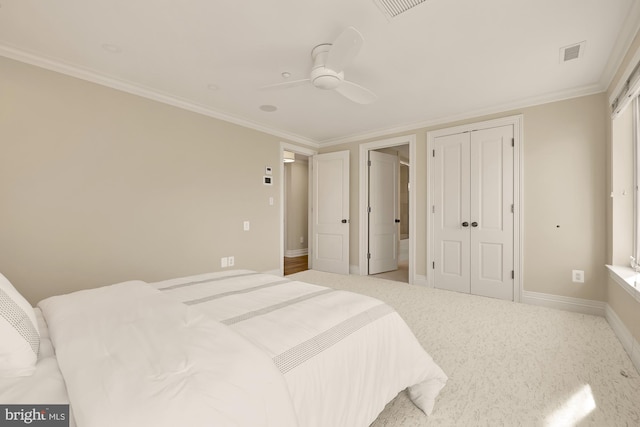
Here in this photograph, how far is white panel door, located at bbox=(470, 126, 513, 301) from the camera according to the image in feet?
11.7

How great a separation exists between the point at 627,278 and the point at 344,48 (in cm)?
297

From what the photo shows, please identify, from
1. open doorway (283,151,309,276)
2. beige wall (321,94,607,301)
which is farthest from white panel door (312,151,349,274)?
beige wall (321,94,607,301)

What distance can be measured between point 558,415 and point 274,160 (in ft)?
13.9

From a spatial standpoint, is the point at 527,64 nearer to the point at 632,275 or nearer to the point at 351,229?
the point at 632,275

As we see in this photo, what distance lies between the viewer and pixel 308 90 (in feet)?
10.5

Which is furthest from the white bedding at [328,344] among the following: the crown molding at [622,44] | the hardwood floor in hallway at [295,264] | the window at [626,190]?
the hardwood floor in hallway at [295,264]

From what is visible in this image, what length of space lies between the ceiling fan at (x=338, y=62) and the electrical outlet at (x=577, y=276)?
9.85ft

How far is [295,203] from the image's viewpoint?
284 inches

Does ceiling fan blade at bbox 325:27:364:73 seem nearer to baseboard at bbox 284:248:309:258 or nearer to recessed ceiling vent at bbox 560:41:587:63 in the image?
recessed ceiling vent at bbox 560:41:587:63

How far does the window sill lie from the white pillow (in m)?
3.41

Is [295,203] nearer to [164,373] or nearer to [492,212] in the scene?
[492,212]

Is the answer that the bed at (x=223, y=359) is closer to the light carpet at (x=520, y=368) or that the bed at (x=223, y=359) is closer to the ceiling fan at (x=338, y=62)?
the light carpet at (x=520, y=368)

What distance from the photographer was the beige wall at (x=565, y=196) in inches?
120

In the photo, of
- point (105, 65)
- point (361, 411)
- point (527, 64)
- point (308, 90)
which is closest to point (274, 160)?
point (308, 90)
